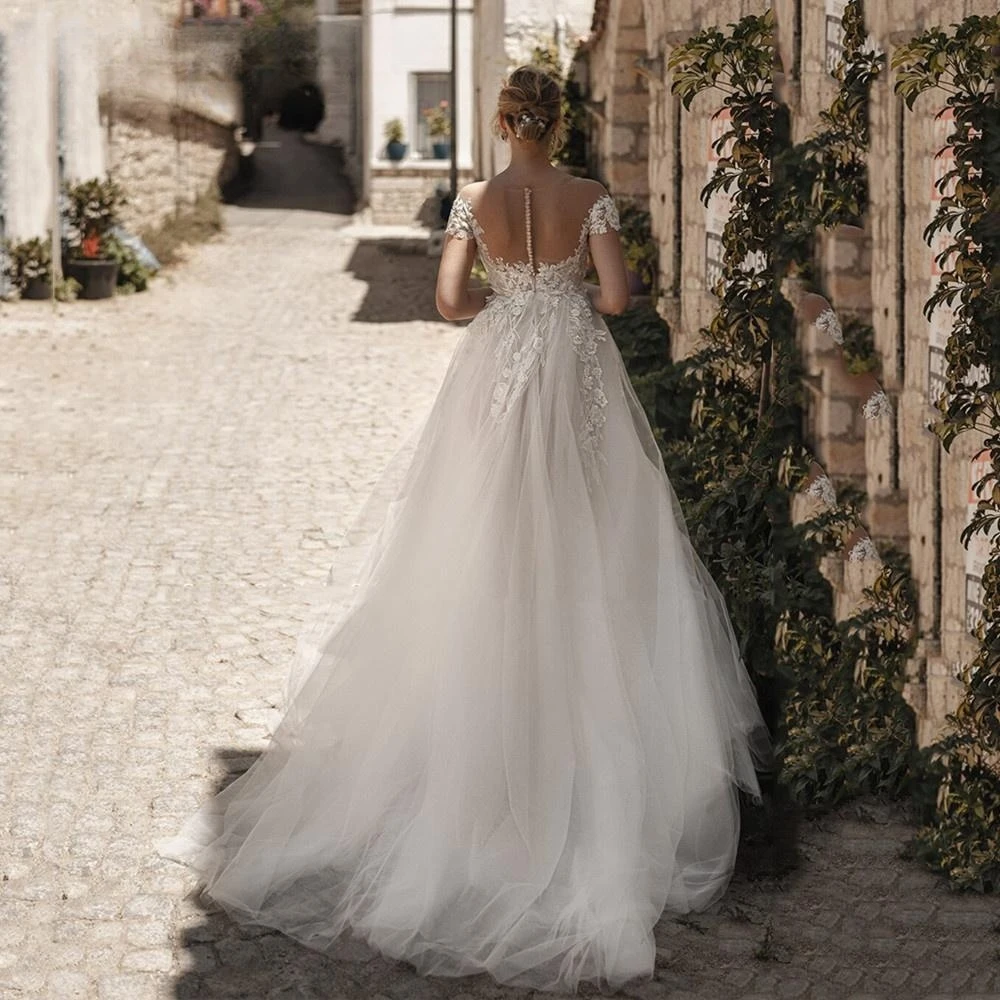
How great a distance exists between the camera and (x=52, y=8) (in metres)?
19.3

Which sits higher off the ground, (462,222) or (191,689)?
(462,222)

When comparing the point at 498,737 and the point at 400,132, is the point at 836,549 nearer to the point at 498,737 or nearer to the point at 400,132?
the point at 498,737

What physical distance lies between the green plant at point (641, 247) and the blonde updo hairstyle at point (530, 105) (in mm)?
4882

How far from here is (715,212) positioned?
780 cm

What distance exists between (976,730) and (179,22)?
80.2 feet

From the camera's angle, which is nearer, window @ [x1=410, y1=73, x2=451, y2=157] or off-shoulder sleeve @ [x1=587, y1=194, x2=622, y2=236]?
off-shoulder sleeve @ [x1=587, y1=194, x2=622, y2=236]

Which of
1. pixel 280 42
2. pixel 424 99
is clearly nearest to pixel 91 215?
pixel 424 99

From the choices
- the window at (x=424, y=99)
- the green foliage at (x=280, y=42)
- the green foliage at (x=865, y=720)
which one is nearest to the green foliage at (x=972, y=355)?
the green foliage at (x=865, y=720)

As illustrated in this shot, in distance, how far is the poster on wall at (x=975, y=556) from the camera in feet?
15.1

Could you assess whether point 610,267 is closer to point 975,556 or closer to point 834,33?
point 975,556

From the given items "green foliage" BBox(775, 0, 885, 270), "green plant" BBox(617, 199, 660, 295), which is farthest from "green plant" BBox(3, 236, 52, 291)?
"green foliage" BBox(775, 0, 885, 270)

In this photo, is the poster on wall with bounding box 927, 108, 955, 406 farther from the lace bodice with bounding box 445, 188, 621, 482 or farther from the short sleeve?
the short sleeve

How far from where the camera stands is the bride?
14.3 ft

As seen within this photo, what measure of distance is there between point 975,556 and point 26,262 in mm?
14781
